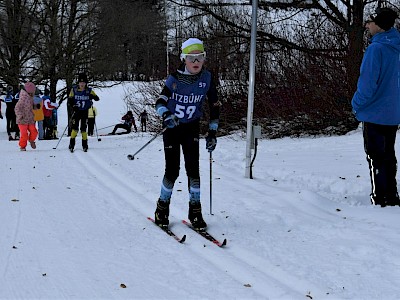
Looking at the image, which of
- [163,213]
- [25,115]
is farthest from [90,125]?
[163,213]

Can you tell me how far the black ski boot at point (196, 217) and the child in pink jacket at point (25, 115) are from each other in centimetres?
837

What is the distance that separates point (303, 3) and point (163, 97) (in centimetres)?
791

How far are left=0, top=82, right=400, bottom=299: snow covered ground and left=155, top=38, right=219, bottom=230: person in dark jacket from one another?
0.27 metres

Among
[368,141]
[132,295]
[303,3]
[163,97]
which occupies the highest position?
[303,3]

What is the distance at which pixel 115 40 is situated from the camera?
25.7 meters

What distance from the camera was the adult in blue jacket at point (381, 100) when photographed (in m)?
5.48

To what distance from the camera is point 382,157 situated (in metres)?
5.78

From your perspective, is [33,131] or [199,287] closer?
[199,287]

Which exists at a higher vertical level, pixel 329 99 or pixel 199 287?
pixel 329 99

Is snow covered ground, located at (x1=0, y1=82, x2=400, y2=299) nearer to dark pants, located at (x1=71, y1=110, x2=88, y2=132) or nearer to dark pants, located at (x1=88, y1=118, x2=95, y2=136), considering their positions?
dark pants, located at (x1=71, y1=110, x2=88, y2=132)

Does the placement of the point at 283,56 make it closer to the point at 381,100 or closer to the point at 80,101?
the point at 80,101

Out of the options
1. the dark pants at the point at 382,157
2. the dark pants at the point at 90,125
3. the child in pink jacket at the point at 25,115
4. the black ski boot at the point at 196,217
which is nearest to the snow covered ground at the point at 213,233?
the black ski boot at the point at 196,217

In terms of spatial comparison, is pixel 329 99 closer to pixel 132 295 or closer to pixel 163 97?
pixel 163 97

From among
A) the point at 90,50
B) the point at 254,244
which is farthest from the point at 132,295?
the point at 90,50
